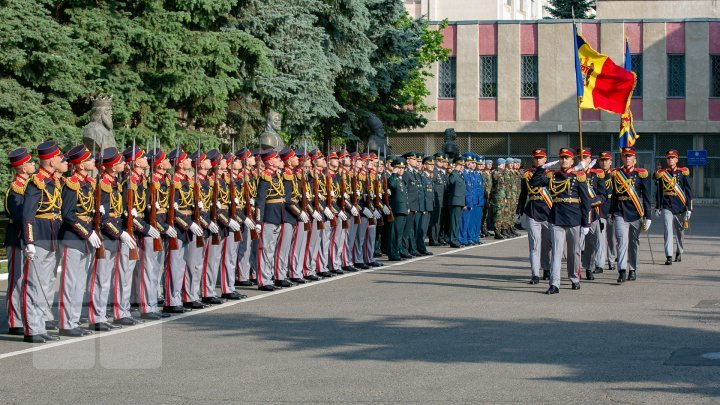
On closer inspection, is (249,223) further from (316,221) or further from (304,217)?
(316,221)

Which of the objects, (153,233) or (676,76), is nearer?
(153,233)

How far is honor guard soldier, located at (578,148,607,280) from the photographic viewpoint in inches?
744

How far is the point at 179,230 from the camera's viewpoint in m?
14.8

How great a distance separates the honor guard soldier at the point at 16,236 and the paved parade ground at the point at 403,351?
0.83 ft

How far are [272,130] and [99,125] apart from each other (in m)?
6.31

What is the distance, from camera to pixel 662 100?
56.3m

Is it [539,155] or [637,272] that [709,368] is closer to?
[539,155]

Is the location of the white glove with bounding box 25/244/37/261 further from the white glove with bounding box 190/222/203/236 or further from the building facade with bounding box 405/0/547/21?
the building facade with bounding box 405/0/547/21

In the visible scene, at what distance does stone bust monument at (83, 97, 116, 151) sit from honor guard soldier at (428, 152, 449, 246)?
252 inches

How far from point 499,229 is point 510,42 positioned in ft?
95.1

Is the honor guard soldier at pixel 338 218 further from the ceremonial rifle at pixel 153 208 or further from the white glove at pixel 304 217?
the ceremonial rifle at pixel 153 208

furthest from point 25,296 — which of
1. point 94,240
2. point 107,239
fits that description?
point 107,239

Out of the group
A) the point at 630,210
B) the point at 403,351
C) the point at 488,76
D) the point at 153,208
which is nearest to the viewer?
→ the point at 403,351

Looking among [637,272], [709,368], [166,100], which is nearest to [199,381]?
[709,368]
